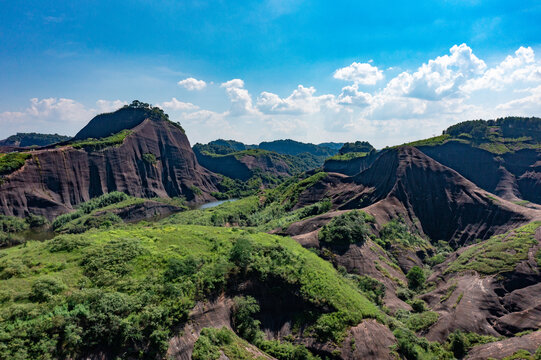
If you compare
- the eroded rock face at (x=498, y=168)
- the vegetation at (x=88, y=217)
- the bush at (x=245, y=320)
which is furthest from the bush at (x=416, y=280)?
the eroded rock face at (x=498, y=168)

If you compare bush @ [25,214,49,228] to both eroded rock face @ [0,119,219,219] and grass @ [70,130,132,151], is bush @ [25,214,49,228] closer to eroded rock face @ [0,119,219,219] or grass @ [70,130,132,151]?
eroded rock face @ [0,119,219,219]

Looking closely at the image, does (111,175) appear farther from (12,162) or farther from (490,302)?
(490,302)

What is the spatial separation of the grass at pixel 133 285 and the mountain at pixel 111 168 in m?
75.5

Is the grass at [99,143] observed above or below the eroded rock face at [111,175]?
above

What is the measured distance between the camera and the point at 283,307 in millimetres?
30172

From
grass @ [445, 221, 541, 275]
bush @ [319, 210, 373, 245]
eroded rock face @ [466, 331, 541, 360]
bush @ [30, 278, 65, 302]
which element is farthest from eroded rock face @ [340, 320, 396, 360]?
grass @ [445, 221, 541, 275]

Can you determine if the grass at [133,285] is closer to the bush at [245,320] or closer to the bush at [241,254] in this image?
the bush at [241,254]

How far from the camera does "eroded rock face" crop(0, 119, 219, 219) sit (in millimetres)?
85062

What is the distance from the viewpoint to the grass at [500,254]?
4300cm

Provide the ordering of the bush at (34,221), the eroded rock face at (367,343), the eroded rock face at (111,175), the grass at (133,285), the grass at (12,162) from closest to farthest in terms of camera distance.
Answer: the grass at (133,285) < the eroded rock face at (367,343) < the bush at (34,221) < the grass at (12,162) < the eroded rock face at (111,175)

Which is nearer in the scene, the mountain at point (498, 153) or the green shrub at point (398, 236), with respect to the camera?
the green shrub at point (398, 236)

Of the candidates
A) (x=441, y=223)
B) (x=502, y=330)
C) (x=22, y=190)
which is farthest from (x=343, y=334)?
(x=22, y=190)

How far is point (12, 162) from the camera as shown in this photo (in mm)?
84062

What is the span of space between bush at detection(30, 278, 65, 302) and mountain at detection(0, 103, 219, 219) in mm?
80372
